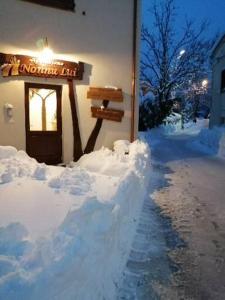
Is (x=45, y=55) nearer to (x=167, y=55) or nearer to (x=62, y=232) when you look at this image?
(x=62, y=232)

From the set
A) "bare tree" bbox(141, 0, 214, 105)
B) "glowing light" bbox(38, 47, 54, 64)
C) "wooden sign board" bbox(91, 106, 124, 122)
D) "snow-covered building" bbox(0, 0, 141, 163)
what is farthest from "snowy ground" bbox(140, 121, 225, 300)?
"bare tree" bbox(141, 0, 214, 105)

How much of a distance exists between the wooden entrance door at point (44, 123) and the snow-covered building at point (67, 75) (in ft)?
0.09

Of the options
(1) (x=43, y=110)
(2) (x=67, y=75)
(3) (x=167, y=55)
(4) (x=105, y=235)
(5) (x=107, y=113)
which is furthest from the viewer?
(3) (x=167, y=55)

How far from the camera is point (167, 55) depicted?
2719 centimetres

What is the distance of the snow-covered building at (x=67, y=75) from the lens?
8453mm

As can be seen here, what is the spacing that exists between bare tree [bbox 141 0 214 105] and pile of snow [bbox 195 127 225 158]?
8.97 metres

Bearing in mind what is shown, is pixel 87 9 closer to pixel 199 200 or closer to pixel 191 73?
pixel 199 200

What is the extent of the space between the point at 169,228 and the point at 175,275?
5.30 ft

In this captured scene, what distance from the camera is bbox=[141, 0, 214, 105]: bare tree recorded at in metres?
27.2

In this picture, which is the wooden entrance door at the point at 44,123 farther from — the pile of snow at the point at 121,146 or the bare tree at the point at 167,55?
the bare tree at the point at 167,55

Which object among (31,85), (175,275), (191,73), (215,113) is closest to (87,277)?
(175,275)

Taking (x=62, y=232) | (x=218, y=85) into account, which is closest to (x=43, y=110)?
(x=62, y=232)

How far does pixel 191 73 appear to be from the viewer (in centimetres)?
2819

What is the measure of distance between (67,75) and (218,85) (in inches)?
593
